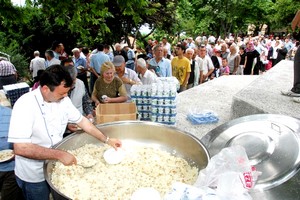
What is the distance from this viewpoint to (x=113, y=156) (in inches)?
86.0

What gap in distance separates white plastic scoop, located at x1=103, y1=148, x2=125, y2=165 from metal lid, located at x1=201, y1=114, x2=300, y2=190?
0.69 metres

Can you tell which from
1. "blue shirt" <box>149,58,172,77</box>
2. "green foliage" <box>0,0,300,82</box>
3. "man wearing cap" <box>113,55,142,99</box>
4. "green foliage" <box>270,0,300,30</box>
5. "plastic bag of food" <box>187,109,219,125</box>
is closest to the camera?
"plastic bag of food" <box>187,109,219,125</box>

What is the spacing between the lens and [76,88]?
11.2 ft

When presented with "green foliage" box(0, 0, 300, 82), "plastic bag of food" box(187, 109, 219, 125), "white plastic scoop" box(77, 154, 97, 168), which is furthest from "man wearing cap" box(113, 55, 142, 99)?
"white plastic scoop" box(77, 154, 97, 168)

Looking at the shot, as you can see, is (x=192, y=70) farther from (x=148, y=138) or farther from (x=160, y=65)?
(x=148, y=138)

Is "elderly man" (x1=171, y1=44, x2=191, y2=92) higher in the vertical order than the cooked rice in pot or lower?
higher

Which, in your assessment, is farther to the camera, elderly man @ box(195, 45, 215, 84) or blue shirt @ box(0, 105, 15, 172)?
elderly man @ box(195, 45, 215, 84)

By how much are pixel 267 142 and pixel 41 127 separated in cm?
162

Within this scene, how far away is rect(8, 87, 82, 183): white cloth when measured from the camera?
1791 millimetres

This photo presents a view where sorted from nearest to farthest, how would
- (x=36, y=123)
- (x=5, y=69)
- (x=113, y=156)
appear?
(x=36, y=123) < (x=113, y=156) < (x=5, y=69)

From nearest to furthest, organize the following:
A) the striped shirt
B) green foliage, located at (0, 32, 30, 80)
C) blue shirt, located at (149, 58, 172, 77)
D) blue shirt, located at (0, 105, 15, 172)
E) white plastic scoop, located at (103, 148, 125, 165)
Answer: white plastic scoop, located at (103, 148, 125, 165)
blue shirt, located at (0, 105, 15, 172)
blue shirt, located at (149, 58, 172, 77)
the striped shirt
green foliage, located at (0, 32, 30, 80)

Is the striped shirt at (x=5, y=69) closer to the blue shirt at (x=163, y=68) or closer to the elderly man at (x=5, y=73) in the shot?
the elderly man at (x=5, y=73)

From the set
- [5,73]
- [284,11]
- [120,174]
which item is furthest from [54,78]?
[284,11]

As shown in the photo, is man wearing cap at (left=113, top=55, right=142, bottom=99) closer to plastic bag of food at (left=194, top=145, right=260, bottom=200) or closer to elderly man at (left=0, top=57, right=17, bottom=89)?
plastic bag of food at (left=194, top=145, right=260, bottom=200)
